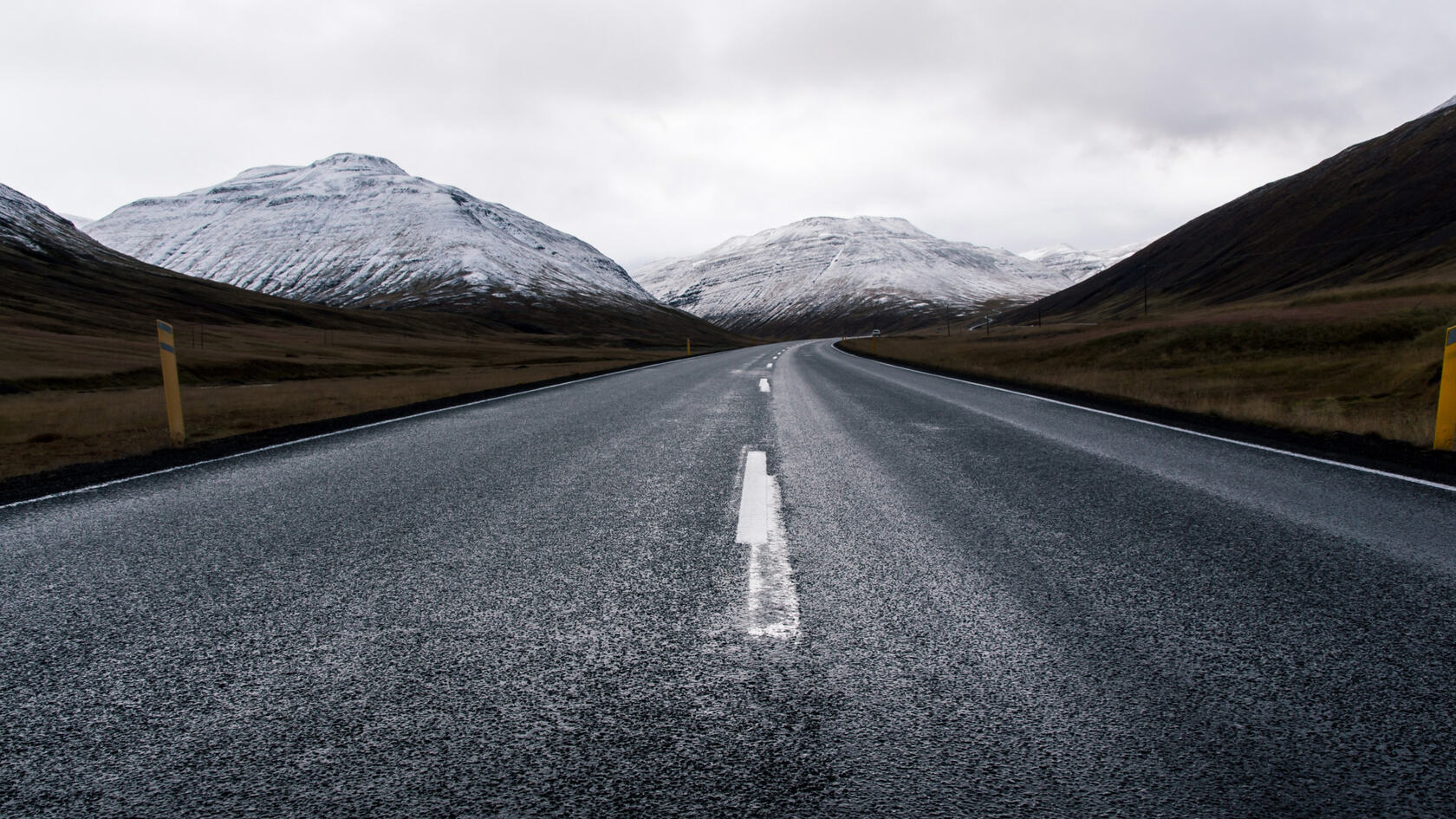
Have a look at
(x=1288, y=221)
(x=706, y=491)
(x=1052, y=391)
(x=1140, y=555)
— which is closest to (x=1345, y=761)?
(x=1140, y=555)

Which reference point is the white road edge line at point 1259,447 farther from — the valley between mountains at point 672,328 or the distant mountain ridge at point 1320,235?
the distant mountain ridge at point 1320,235

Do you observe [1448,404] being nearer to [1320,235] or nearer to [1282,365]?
[1282,365]

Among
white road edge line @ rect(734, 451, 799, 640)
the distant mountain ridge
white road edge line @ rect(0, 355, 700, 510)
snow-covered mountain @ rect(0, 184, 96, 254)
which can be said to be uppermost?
snow-covered mountain @ rect(0, 184, 96, 254)

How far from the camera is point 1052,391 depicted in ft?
50.3

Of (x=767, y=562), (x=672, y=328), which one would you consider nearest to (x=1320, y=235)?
(x=672, y=328)

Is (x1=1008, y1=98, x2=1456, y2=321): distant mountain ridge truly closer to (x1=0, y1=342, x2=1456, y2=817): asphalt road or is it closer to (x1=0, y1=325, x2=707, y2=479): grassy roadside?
(x1=0, y1=342, x2=1456, y2=817): asphalt road

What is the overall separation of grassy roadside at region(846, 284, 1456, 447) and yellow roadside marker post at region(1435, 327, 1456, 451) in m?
0.37

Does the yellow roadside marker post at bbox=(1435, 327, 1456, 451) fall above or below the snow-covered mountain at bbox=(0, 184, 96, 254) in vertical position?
below

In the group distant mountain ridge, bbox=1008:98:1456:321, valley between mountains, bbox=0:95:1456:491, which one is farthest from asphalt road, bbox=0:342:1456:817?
distant mountain ridge, bbox=1008:98:1456:321

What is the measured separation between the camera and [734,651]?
2.70m

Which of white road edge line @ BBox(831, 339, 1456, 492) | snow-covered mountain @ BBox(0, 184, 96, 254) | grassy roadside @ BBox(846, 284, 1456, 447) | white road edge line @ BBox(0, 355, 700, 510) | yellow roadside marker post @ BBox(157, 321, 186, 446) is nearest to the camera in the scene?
white road edge line @ BBox(0, 355, 700, 510)

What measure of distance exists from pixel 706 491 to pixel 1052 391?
12.2 meters

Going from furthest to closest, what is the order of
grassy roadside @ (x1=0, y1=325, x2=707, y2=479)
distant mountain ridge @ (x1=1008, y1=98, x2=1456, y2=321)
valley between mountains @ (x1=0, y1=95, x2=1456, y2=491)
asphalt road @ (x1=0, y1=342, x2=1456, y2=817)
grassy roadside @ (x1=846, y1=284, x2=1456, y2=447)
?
distant mountain ridge @ (x1=1008, y1=98, x2=1456, y2=321)
valley between mountains @ (x1=0, y1=95, x2=1456, y2=491)
grassy roadside @ (x1=846, y1=284, x2=1456, y2=447)
grassy roadside @ (x1=0, y1=325, x2=707, y2=479)
asphalt road @ (x1=0, y1=342, x2=1456, y2=817)

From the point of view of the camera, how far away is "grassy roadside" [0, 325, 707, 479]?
10133mm
